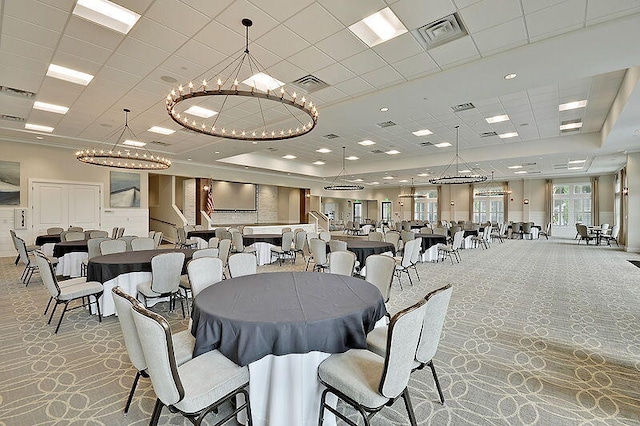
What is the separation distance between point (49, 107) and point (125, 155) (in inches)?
72.8

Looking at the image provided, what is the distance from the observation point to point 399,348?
1749 mm

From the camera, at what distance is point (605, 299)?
5.50 m

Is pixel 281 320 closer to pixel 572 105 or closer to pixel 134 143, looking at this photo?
pixel 572 105

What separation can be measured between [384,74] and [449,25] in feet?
4.46

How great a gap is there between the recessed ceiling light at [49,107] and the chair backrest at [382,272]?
312 inches

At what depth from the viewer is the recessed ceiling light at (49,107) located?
681cm

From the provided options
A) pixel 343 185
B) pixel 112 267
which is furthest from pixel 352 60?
pixel 343 185

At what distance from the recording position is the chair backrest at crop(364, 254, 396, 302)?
3.66 metres

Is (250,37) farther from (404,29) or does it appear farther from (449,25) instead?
(449,25)

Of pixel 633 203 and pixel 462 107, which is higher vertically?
pixel 462 107

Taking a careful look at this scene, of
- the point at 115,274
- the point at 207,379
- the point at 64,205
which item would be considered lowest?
the point at 207,379

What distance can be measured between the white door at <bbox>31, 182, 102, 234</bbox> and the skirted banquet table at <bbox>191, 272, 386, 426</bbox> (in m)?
11.8

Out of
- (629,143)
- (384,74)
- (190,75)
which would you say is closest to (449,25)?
(384,74)

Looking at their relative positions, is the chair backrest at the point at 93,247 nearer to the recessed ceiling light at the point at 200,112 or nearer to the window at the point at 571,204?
the recessed ceiling light at the point at 200,112
